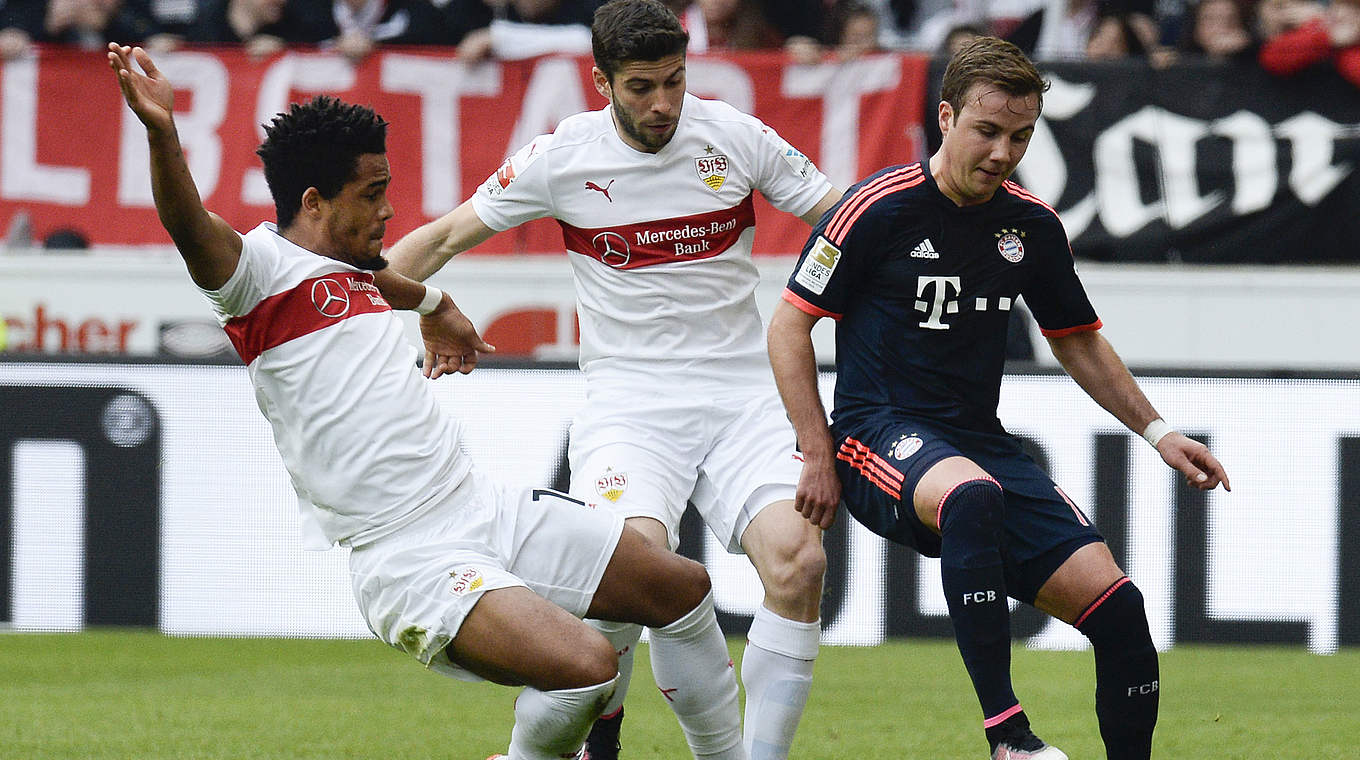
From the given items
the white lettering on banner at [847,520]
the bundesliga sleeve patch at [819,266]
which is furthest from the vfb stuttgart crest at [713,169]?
the white lettering on banner at [847,520]

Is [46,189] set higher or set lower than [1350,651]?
higher

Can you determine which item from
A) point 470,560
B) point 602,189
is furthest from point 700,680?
point 602,189

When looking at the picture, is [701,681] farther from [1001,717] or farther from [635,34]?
[635,34]

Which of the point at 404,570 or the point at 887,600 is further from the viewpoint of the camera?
the point at 887,600

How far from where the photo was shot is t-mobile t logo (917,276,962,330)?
14.6 ft

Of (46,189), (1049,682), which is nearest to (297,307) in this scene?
(1049,682)

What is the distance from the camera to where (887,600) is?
8117mm

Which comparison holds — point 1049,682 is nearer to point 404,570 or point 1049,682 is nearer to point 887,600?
point 887,600

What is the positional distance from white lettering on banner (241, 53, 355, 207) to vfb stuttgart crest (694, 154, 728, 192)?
5.72m

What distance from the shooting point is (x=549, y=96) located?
10.2 meters

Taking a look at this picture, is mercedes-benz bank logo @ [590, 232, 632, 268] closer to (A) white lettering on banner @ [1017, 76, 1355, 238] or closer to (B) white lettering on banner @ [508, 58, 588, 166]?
(B) white lettering on banner @ [508, 58, 588, 166]

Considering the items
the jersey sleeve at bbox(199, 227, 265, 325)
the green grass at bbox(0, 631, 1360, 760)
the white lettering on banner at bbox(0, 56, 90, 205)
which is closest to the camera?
the jersey sleeve at bbox(199, 227, 265, 325)

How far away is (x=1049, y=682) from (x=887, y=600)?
115cm

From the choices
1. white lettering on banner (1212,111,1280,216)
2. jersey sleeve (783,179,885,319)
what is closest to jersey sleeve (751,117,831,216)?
jersey sleeve (783,179,885,319)
